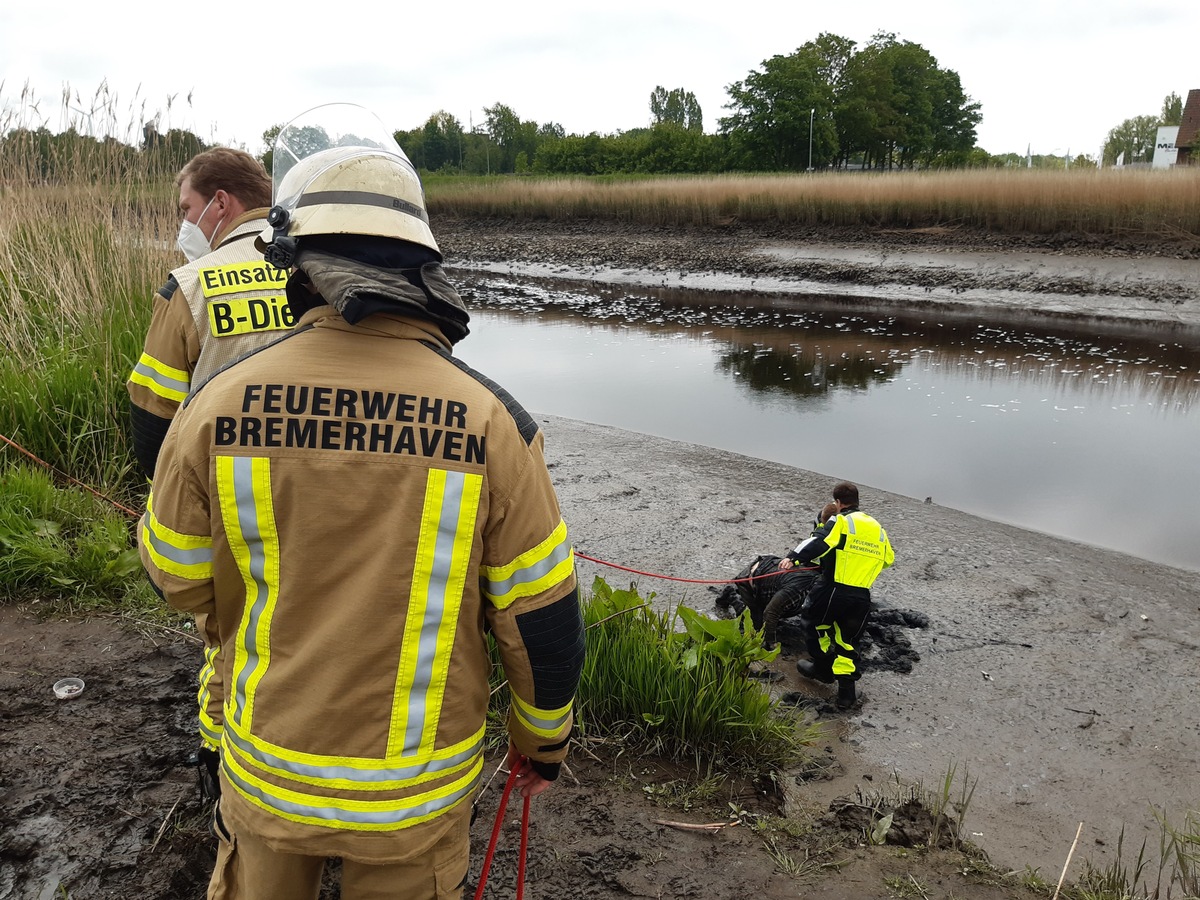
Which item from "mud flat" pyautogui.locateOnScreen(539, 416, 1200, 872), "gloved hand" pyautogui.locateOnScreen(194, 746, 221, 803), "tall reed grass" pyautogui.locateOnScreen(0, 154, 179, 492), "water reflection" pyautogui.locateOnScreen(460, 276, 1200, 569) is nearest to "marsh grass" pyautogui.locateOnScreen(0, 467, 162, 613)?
"tall reed grass" pyautogui.locateOnScreen(0, 154, 179, 492)

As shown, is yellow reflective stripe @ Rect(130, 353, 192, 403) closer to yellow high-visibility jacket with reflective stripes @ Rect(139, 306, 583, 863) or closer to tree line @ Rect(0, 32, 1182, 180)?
yellow high-visibility jacket with reflective stripes @ Rect(139, 306, 583, 863)

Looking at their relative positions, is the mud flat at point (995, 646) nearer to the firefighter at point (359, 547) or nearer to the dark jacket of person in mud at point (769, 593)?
the dark jacket of person in mud at point (769, 593)

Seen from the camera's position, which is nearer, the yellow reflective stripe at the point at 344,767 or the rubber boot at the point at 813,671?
the yellow reflective stripe at the point at 344,767

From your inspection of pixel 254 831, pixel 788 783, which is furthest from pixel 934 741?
pixel 254 831

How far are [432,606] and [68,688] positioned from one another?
Result: 8.59 ft

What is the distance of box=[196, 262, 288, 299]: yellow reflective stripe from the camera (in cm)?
265

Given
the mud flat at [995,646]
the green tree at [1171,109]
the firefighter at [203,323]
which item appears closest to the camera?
the firefighter at [203,323]

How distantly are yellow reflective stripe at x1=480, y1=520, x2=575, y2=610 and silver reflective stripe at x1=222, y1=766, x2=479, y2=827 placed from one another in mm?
359

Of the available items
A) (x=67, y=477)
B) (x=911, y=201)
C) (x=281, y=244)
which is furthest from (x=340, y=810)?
(x=911, y=201)

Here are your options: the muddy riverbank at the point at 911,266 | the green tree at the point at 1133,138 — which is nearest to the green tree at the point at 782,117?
the muddy riverbank at the point at 911,266

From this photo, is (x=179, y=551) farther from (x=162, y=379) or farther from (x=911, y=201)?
(x=911, y=201)

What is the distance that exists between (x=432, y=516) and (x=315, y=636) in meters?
0.28

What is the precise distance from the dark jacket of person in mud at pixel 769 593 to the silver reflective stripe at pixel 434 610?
3.10m

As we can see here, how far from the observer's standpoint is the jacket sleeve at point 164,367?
8.78 feet
